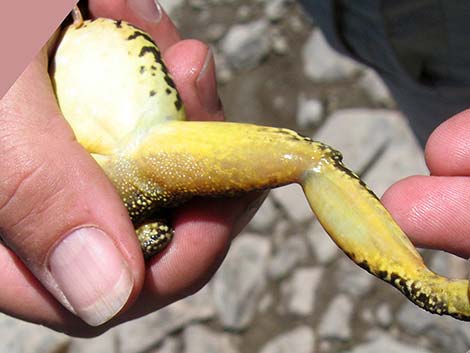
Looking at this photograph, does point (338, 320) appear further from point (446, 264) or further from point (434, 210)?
point (434, 210)

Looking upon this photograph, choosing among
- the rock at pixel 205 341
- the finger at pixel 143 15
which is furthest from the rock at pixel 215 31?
the finger at pixel 143 15

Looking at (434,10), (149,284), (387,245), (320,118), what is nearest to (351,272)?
(320,118)

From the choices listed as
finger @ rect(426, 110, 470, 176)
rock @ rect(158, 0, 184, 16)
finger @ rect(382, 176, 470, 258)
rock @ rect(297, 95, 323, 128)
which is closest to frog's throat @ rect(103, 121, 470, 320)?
finger @ rect(382, 176, 470, 258)

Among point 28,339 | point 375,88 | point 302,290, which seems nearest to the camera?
point 302,290

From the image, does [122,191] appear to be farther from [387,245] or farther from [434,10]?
[434,10]

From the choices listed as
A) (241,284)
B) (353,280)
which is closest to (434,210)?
(353,280)

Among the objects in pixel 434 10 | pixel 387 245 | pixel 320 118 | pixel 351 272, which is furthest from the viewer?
pixel 320 118
